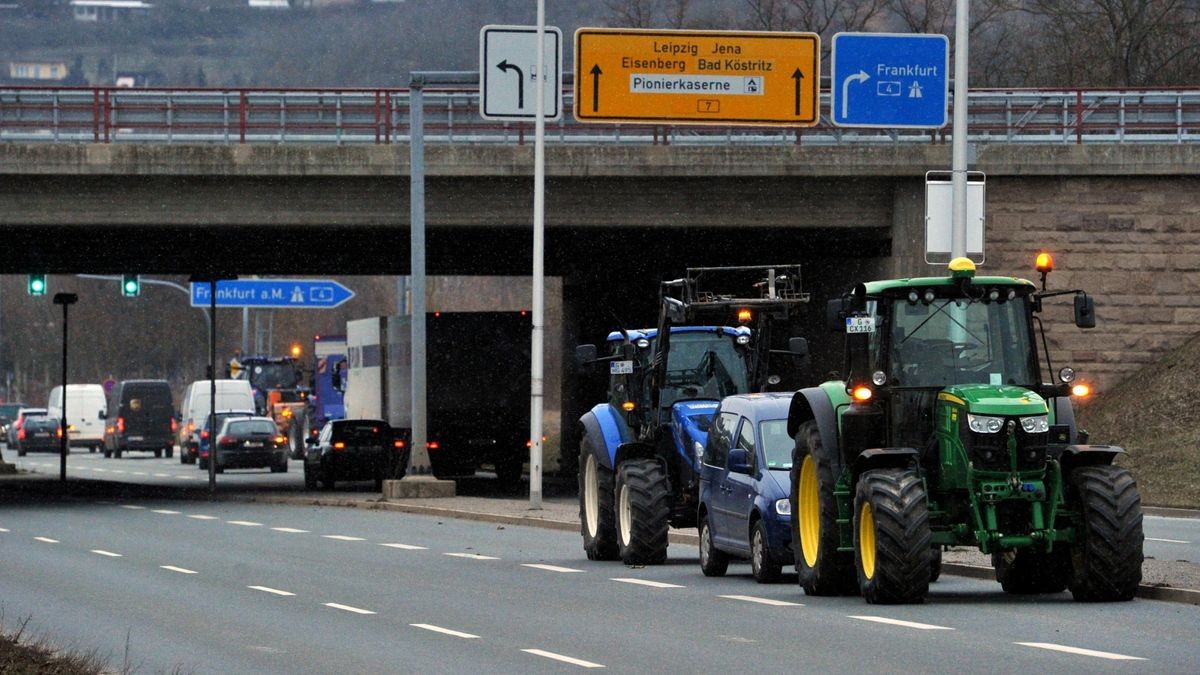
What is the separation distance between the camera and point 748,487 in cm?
1830

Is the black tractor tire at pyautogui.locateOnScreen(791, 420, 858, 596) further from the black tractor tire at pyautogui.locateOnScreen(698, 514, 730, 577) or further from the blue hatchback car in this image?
the black tractor tire at pyautogui.locateOnScreen(698, 514, 730, 577)

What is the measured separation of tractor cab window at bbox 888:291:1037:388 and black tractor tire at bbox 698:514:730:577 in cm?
349

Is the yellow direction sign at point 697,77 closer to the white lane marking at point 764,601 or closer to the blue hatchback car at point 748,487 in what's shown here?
the blue hatchback car at point 748,487

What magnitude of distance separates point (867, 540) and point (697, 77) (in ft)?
60.2

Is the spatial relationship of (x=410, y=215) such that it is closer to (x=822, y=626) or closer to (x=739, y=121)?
(x=739, y=121)

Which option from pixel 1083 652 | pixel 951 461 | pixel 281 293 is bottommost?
pixel 1083 652

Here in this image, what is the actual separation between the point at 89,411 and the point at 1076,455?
74298 mm

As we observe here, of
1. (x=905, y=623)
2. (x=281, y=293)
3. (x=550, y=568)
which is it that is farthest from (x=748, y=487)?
(x=281, y=293)

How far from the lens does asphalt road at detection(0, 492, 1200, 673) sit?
12.4m

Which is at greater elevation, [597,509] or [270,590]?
[597,509]

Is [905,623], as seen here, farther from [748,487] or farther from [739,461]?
[739,461]

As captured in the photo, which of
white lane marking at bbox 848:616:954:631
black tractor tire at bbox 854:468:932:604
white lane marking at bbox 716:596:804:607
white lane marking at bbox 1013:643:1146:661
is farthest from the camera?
white lane marking at bbox 716:596:804:607

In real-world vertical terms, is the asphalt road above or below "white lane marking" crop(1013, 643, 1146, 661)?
below

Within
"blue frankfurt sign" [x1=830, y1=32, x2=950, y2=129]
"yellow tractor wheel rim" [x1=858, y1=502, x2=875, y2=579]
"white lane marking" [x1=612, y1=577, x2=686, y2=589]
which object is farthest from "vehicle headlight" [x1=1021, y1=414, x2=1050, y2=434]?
"blue frankfurt sign" [x1=830, y1=32, x2=950, y2=129]
